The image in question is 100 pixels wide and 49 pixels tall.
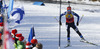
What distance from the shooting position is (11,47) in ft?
12.8

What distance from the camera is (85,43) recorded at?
9672 mm

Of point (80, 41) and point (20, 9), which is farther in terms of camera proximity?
point (20, 9)

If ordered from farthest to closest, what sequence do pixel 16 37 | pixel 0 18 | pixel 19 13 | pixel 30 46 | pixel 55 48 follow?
pixel 19 13 < pixel 0 18 < pixel 55 48 < pixel 16 37 < pixel 30 46

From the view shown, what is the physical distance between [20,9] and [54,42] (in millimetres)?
3446

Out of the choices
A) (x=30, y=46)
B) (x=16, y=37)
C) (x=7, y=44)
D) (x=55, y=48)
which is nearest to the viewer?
(x=7, y=44)

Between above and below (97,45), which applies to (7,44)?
above

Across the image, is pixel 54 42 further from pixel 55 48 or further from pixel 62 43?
pixel 55 48

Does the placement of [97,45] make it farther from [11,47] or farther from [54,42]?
[11,47]

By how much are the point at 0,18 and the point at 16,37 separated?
3087 millimetres

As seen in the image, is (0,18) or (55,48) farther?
(0,18)

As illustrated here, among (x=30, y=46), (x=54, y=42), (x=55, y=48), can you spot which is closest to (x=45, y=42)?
(x=54, y=42)

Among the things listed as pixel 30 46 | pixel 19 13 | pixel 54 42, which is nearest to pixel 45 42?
pixel 54 42

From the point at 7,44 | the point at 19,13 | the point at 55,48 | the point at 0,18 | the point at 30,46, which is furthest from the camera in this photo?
the point at 19,13

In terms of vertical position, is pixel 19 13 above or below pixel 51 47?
above
